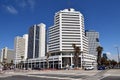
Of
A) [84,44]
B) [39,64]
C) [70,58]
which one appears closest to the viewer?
[70,58]

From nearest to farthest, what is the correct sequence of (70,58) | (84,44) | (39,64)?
(70,58) < (84,44) < (39,64)

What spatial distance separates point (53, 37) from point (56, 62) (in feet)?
71.5

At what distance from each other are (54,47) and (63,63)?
1618cm

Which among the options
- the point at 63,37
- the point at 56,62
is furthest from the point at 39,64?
the point at 63,37

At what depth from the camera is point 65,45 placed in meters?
168

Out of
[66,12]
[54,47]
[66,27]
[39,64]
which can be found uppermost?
[66,12]

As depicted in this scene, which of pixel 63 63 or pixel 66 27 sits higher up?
pixel 66 27

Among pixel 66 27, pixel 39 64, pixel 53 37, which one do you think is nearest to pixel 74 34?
pixel 66 27

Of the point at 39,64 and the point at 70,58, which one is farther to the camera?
the point at 39,64

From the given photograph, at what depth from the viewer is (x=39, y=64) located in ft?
650

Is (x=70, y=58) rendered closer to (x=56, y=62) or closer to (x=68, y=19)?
(x=56, y=62)

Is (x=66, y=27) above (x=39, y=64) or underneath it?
above

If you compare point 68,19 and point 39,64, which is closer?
point 68,19

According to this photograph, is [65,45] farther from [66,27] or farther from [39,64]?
[39,64]
